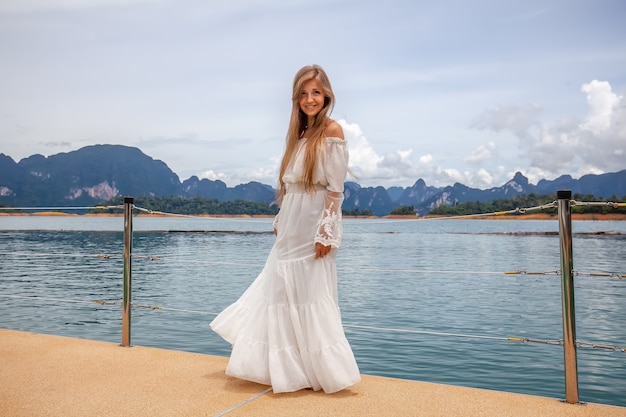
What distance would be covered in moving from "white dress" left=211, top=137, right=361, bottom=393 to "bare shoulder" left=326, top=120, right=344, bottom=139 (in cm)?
5

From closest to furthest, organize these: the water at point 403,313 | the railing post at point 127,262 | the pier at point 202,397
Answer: the pier at point 202,397 < the railing post at point 127,262 < the water at point 403,313

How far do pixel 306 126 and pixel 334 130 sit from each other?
21 centimetres

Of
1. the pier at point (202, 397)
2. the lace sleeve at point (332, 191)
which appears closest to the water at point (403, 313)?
the lace sleeve at point (332, 191)

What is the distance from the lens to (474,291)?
15016 millimetres

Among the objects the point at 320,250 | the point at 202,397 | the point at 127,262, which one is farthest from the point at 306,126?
the point at 127,262

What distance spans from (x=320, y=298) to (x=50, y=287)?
1415 centimetres

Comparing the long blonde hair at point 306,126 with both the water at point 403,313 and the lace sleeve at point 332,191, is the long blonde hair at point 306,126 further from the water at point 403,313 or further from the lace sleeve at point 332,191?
the water at point 403,313

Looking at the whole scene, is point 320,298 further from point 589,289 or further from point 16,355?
point 589,289

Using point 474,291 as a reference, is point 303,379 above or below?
above

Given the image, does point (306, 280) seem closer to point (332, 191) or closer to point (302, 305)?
point (302, 305)

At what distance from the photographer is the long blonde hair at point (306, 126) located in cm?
253

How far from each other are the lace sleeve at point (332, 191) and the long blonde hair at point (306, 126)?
57 millimetres

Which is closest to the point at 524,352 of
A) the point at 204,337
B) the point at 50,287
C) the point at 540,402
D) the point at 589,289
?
the point at 204,337

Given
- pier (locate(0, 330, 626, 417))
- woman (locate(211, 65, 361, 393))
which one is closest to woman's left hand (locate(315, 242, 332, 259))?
woman (locate(211, 65, 361, 393))
